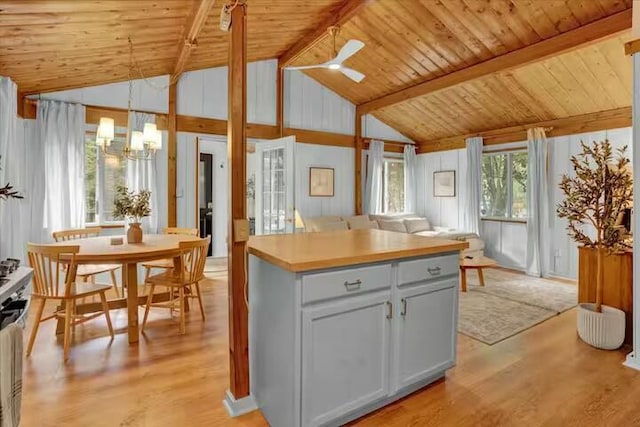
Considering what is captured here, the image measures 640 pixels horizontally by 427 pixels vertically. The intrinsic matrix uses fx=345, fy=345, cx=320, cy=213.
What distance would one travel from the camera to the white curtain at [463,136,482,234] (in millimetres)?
6367

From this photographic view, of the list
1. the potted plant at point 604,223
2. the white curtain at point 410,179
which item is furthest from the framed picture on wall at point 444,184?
the potted plant at point 604,223

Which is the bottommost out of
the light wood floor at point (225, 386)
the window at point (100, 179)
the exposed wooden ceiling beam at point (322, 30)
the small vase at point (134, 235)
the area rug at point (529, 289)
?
the light wood floor at point (225, 386)

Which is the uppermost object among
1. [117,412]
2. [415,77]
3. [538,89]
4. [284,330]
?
[415,77]

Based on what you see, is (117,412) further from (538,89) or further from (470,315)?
(538,89)

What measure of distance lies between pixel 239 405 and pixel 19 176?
3672mm

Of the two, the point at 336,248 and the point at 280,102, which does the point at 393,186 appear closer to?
the point at 280,102

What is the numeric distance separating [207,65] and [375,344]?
4.79m

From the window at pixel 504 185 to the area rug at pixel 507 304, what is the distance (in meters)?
1.30

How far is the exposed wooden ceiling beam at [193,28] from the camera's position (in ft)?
9.61

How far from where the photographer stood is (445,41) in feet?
14.1

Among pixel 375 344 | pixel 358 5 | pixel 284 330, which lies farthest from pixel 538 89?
pixel 284 330

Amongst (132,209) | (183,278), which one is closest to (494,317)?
(183,278)

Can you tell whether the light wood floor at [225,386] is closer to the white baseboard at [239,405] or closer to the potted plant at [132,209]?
the white baseboard at [239,405]

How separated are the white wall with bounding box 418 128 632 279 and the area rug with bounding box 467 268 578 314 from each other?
1.49 ft
